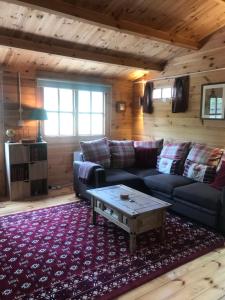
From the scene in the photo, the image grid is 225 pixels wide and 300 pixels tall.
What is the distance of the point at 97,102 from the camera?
5.05 metres

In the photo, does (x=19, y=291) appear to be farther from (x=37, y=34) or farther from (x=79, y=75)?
(x=79, y=75)

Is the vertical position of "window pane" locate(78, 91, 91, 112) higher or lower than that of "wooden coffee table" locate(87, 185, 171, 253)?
higher

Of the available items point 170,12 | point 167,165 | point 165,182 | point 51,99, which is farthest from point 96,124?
point 170,12

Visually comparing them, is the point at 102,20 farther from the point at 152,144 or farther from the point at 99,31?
the point at 152,144

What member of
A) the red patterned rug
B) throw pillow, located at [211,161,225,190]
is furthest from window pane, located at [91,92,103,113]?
throw pillow, located at [211,161,225,190]

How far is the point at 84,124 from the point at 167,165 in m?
1.86

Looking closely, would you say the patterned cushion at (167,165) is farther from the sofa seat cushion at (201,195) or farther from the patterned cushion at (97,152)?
the patterned cushion at (97,152)

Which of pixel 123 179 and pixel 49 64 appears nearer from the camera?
pixel 123 179

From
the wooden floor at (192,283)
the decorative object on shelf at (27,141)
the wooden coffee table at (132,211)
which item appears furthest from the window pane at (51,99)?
the wooden floor at (192,283)

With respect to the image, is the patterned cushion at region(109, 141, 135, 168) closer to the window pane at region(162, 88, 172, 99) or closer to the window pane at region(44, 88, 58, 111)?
the window pane at region(162, 88, 172, 99)

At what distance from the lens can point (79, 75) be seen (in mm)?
4676

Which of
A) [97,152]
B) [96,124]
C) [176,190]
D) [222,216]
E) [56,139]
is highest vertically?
[96,124]

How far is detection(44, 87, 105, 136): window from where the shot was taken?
4512 mm

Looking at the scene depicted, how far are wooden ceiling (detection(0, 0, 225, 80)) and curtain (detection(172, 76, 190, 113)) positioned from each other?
0.46 m
